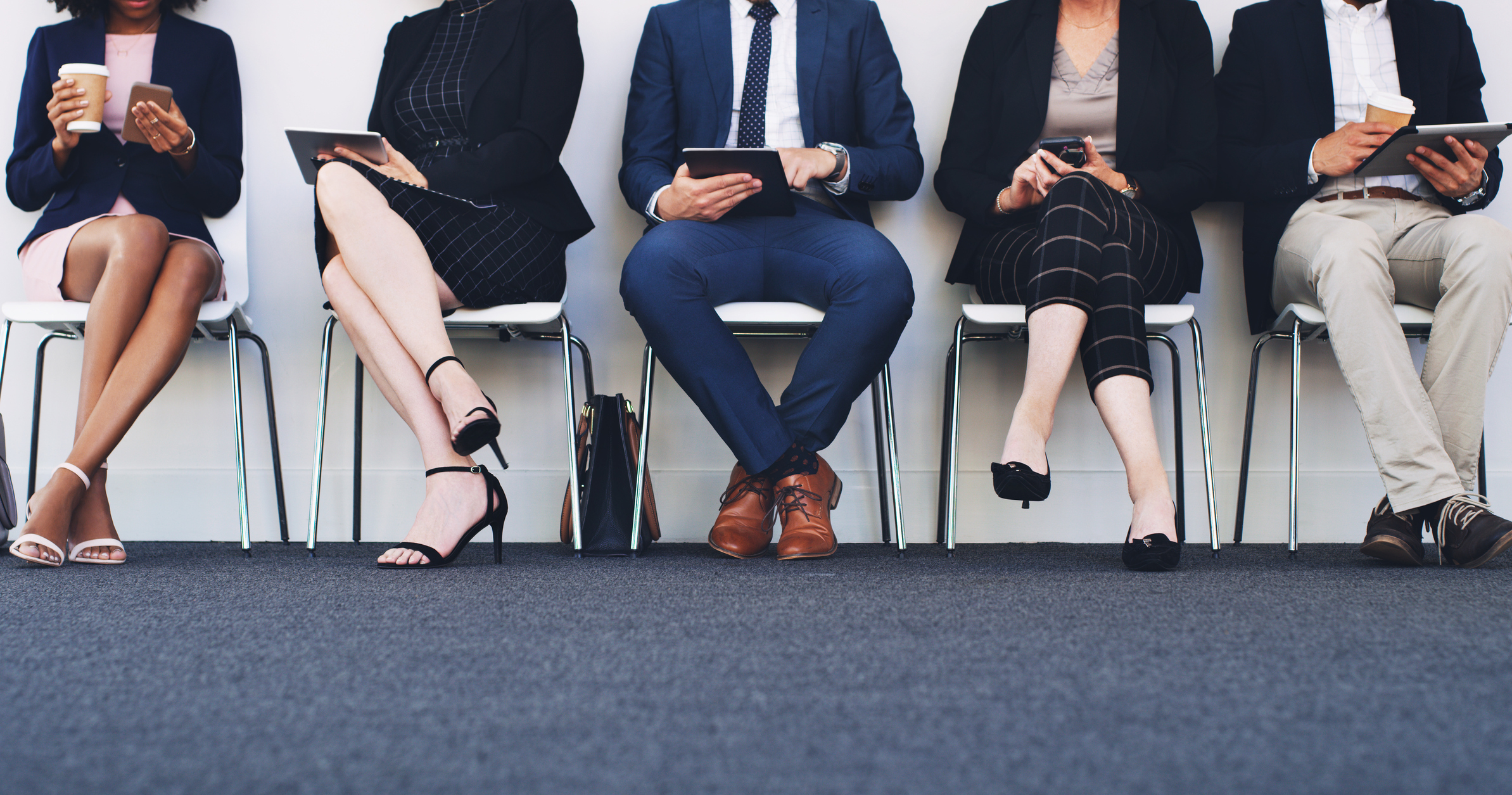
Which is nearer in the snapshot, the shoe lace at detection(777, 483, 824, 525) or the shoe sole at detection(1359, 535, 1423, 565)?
the shoe sole at detection(1359, 535, 1423, 565)

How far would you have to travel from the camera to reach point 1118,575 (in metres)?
1.19

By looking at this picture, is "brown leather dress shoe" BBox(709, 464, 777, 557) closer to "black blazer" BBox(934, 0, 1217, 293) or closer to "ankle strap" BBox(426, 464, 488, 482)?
"ankle strap" BBox(426, 464, 488, 482)

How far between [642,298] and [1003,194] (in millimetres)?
676

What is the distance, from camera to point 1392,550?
4.35ft

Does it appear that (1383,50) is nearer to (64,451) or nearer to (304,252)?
(304,252)

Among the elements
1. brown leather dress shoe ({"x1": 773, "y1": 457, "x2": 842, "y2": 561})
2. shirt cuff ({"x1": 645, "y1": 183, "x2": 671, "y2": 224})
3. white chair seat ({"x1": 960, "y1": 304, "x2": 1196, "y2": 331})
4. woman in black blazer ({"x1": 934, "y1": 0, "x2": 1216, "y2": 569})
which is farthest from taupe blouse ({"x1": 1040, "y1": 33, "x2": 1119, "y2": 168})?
brown leather dress shoe ({"x1": 773, "y1": 457, "x2": 842, "y2": 561})

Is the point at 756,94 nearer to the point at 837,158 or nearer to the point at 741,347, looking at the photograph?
the point at 837,158

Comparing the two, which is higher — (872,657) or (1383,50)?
(1383,50)

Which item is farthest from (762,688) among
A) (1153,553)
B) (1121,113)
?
(1121,113)

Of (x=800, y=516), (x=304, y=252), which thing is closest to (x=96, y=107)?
(x=304, y=252)

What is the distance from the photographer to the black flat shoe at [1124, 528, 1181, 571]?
A: 4.09ft

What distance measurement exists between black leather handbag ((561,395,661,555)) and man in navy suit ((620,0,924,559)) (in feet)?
0.57

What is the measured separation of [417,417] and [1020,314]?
0.99 metres

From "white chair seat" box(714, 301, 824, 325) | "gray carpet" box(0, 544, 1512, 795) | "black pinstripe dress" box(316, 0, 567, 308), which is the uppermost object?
"black pinstripe dress" box(316, 0, 567, 308)
